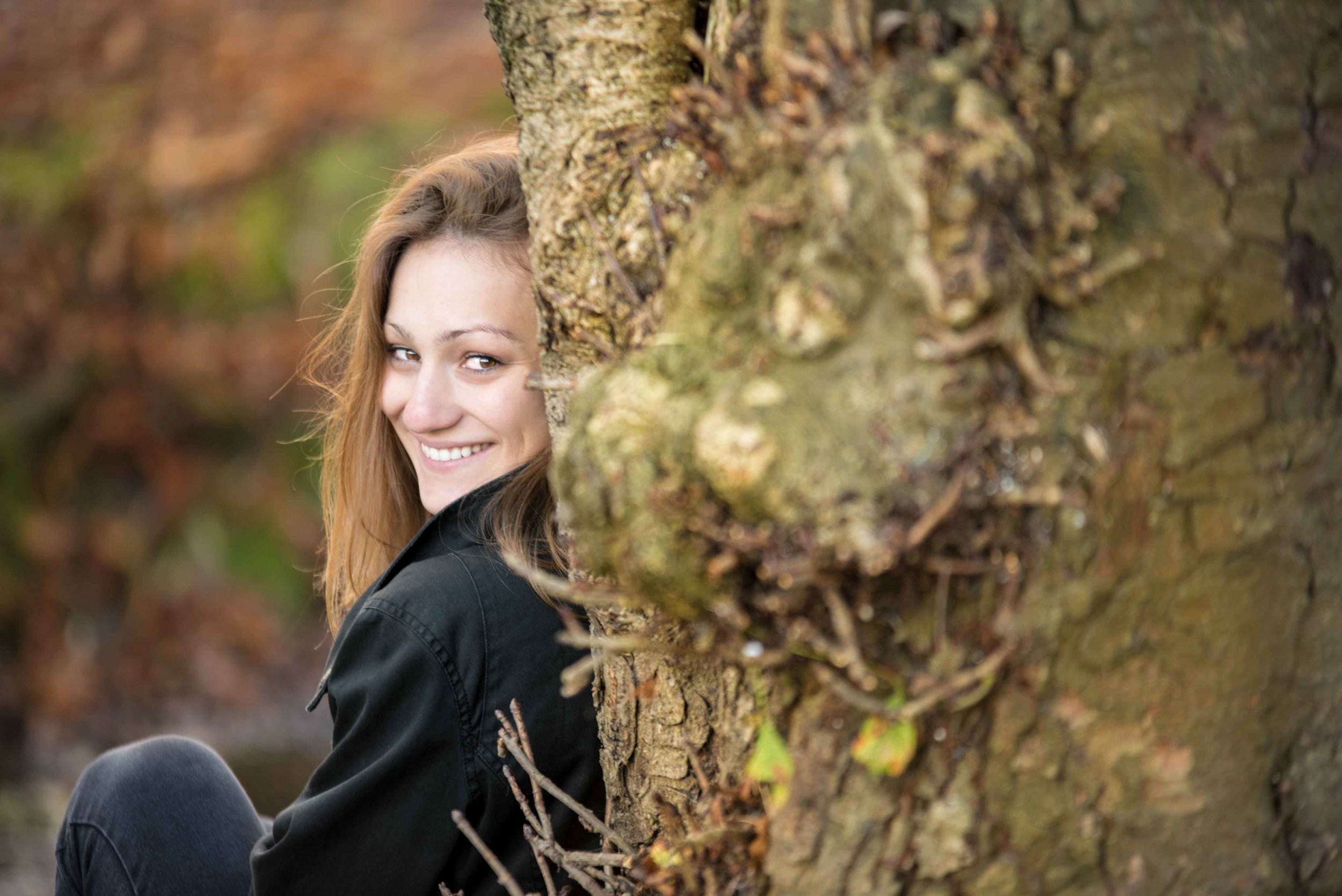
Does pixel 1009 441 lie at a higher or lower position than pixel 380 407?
higher

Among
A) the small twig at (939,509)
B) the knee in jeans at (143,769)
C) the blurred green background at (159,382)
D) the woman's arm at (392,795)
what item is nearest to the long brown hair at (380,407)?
the woman's arm at (392,795)

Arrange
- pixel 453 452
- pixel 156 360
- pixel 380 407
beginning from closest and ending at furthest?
pixel 453 452 < pixel 380 407 < pixel 156 360

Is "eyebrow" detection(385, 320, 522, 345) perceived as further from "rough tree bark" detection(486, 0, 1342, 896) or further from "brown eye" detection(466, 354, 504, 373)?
"rough tree bark" detection(486, 0, 1342, 896)

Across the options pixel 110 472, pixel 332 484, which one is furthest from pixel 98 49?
pixel 332 484

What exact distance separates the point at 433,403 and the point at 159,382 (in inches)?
179

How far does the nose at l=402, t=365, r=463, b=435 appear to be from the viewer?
2105 mm

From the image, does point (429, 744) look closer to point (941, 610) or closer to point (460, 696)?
point (460, 696)

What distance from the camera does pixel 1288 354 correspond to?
3.77 ft

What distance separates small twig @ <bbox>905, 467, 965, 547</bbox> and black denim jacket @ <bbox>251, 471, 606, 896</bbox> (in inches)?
36.9

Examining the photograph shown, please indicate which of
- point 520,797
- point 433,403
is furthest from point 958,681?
point 433,403

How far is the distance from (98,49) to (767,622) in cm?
706

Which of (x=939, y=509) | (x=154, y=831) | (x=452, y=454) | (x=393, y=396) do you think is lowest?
(x=154, y=831)

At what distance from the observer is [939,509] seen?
1.01 metres

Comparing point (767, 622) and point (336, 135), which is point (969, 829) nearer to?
point (767, 622)
